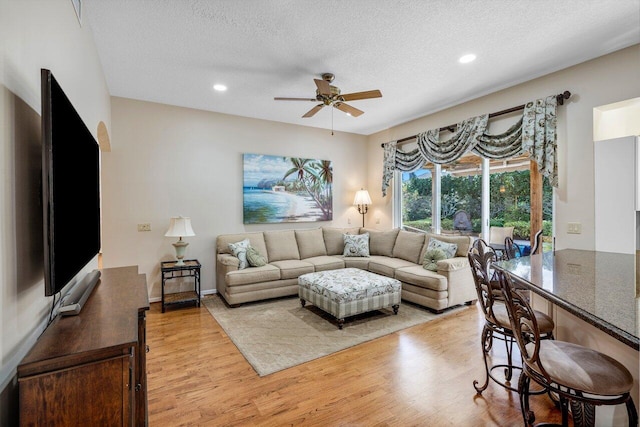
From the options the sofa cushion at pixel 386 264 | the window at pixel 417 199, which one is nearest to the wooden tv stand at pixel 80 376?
the sofa cushion at pixel 386 264

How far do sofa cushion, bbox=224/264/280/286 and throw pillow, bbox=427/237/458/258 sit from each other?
2.21 metres

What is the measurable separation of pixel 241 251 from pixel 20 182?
3.29 m

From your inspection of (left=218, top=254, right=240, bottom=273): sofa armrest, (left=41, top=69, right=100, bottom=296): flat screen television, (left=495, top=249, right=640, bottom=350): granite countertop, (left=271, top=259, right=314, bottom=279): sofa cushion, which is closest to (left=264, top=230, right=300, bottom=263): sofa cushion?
(left=271, top=259, right=314, bottom=279): sofa cushion

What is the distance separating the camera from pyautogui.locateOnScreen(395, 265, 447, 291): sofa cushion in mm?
3713

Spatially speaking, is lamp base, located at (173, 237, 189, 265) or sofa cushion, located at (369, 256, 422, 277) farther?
sofa cushion, located at (369, 256, 422, 277)

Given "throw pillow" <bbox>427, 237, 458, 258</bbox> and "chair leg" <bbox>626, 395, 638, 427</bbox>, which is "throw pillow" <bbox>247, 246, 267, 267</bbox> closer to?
"throw pillow" <bbox>427, 237, 458, 258</bbox>

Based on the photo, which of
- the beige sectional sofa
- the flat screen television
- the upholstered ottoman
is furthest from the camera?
the beige sectional sofa

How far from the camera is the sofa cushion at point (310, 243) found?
5141mm

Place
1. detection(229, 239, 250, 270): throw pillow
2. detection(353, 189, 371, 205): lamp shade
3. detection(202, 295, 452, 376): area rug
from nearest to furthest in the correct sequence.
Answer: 1. detection(202, 295, 452, 376): area rug
2. detection(229, 239, 250, 270): throw pillow
3. detection(353, 189, 371, 205): lamp shade

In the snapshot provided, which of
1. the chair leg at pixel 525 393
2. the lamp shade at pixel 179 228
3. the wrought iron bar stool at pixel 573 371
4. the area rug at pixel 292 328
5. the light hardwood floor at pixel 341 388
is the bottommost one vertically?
the light hardwood floor at pixel 341 388

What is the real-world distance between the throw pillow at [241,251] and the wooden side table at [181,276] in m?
0.50

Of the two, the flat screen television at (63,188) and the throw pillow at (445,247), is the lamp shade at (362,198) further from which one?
the flat screen television at (63,188)

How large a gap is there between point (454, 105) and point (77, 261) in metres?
4.75

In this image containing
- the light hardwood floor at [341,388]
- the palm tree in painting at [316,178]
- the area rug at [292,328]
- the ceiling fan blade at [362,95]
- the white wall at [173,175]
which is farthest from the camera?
the palm tree in painting at [316,178]
